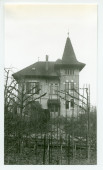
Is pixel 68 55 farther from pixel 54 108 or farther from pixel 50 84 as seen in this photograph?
pixel 54 108

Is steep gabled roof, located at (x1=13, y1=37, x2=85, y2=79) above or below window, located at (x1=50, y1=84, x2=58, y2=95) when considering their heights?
above

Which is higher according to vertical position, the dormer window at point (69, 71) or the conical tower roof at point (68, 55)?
the conical tower roof at point (68, 55)

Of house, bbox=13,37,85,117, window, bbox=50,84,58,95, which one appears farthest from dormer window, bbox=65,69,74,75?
window, bbox=50,84,58,95

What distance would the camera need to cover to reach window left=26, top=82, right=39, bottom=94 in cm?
205

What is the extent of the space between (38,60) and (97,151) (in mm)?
606

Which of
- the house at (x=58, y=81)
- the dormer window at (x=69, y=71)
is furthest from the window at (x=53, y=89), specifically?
the dormer window at (x=69, y=71)

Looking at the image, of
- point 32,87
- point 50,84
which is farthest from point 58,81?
point 32,87

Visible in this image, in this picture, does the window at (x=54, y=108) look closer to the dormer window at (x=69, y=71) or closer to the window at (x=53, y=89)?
the window at (x=53, y=89)

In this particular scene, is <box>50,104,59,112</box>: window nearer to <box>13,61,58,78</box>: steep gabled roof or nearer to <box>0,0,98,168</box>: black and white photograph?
<box>0,0,98,168</box>: black and white photograph

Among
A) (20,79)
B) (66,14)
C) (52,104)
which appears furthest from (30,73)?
(66,14)

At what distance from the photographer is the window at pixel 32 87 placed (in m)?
2.05

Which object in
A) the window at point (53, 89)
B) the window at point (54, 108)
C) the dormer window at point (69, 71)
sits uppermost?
the dormer window at point (69, 71)
